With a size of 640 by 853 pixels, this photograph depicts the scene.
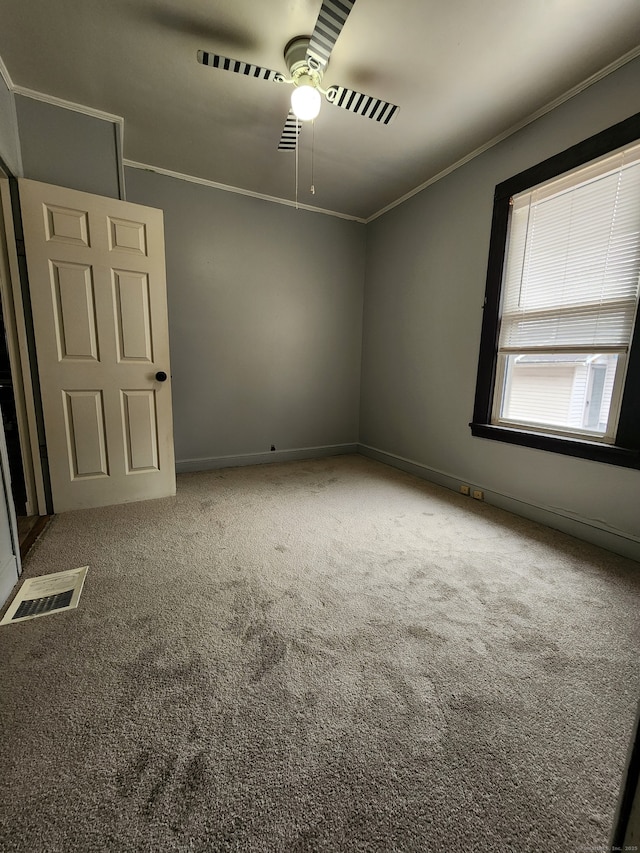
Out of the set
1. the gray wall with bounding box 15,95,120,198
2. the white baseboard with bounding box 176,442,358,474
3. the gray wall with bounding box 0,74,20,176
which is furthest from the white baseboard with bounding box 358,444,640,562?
the gray wall with bounding box 0,74,20,176

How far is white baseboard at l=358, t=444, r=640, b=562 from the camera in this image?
2055 millimetres

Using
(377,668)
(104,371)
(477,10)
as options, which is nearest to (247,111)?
(477,10)

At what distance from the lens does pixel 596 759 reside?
98cm

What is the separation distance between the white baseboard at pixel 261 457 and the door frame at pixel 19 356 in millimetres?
1169

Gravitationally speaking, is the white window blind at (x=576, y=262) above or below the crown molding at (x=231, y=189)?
below

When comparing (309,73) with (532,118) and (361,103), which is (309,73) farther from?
(532,118)

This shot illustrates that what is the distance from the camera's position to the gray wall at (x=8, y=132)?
6.62ft

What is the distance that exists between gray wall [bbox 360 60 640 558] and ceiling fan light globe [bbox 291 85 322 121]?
1585mm

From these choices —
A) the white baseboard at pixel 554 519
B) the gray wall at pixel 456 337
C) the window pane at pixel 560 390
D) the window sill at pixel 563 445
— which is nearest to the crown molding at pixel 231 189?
the gray wall at pixel 456 337

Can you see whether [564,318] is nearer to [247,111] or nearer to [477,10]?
[477,10]

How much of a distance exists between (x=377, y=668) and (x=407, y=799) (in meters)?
0.39

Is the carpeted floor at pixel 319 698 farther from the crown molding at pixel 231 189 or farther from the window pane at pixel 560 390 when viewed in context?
the crown molding at pixel 231 189

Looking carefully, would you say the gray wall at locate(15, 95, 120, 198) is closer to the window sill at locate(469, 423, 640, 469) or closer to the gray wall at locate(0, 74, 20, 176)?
the gray wall at locate(0, 74, 20, 176)

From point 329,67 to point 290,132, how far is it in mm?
379
